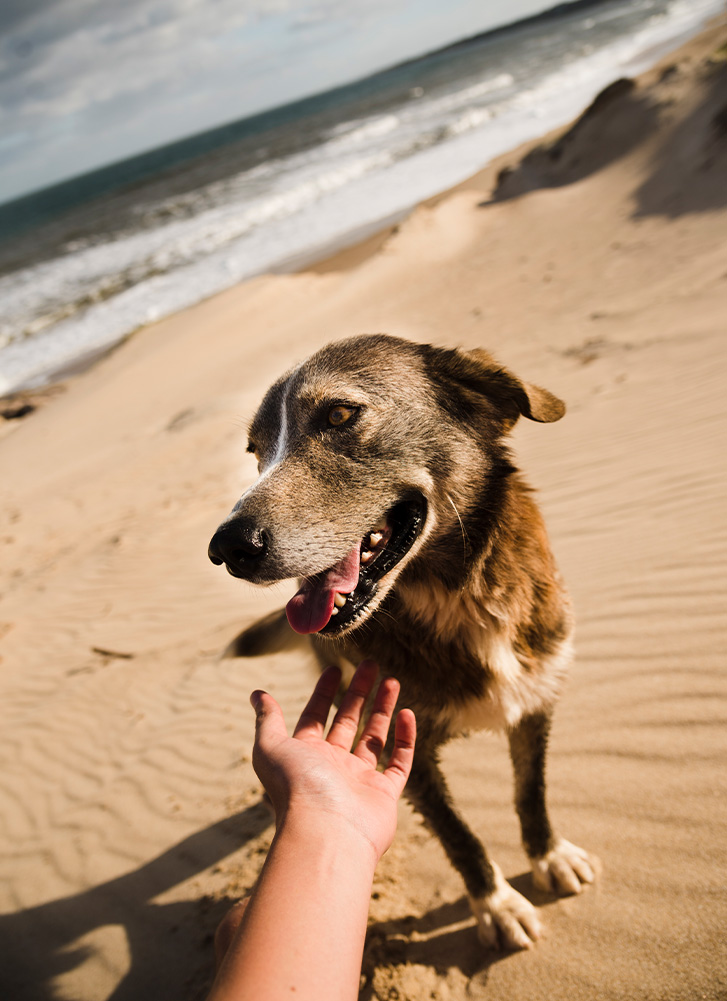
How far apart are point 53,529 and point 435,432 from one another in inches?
310

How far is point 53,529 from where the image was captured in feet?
29.3

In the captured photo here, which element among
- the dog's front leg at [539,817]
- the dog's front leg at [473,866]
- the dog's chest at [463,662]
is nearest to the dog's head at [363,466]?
the dog's chest at [463,662]

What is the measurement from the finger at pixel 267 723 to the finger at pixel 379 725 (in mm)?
320

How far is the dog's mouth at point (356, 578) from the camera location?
226cm

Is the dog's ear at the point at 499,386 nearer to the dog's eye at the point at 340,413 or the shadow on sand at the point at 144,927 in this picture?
the dog's eye at the point at 340,413

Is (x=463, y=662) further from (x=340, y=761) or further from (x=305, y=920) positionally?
(x=305, y=920)

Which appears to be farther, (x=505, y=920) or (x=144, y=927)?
(x=144, y=927)

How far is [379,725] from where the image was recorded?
2.37m

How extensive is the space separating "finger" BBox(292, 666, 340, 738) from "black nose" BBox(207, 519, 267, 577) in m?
0.61

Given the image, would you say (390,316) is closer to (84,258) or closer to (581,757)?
(581,757)

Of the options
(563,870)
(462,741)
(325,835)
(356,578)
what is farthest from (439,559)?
(462,741)

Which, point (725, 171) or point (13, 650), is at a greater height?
point (725, 171)

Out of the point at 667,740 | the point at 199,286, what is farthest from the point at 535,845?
the point at 199,286

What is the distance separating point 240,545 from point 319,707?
761 mm
